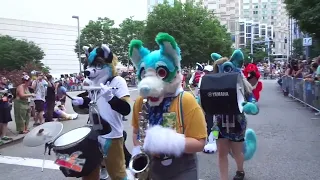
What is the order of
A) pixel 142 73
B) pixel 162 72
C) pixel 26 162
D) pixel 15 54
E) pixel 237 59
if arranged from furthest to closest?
pixel 15 54, pixel 26 162, pixel 237 59, pixel 142 73, pixel 162 72

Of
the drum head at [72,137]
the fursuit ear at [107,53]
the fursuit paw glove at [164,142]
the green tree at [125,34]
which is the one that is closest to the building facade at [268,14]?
the green tree at [125,34]

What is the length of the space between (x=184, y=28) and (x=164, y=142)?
27816mm

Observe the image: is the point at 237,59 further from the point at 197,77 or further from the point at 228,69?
Answer: the point at 197,77

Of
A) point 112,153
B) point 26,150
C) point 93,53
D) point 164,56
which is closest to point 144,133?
point 164,56

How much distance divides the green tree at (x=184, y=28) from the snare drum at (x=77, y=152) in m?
25.7

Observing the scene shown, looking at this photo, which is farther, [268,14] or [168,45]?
[268,14]

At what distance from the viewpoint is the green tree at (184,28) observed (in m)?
29.7

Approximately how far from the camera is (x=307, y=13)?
48.6 feet

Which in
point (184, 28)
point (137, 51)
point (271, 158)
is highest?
point (184, 28)

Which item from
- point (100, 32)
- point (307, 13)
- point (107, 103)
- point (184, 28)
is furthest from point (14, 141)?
point (100, 32)

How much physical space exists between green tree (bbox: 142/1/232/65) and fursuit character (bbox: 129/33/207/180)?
26236 mm

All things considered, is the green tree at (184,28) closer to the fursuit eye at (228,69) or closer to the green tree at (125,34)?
the green tree at (125,34)

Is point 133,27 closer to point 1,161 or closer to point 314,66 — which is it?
point 314,66

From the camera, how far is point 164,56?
10.1ft
